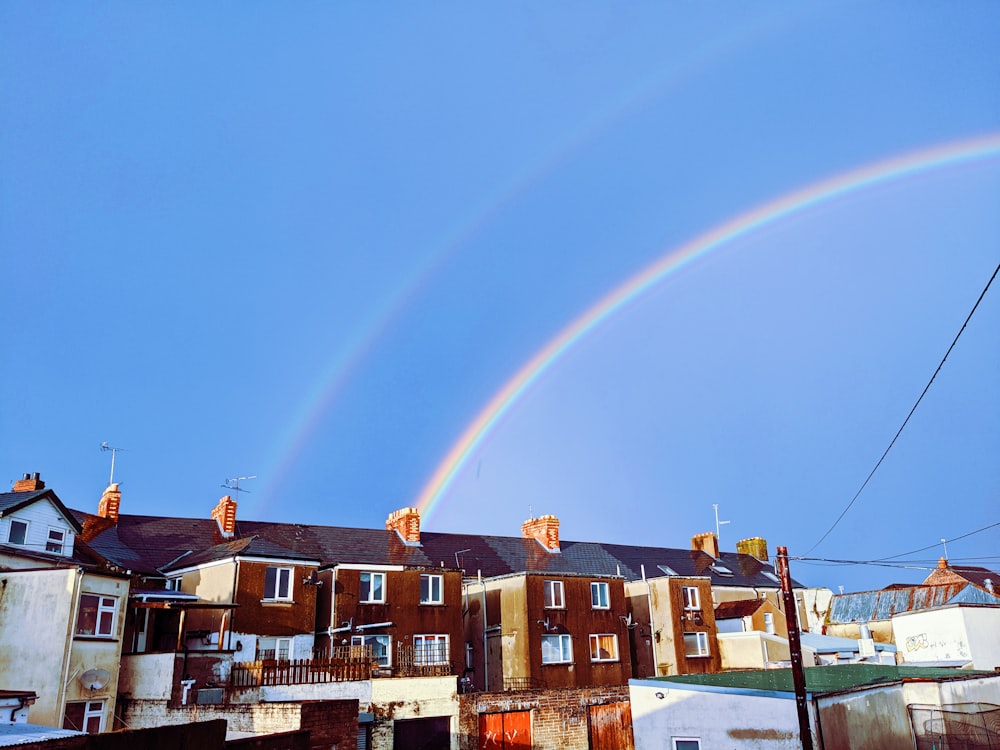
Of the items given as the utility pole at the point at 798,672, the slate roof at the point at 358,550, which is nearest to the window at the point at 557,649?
the slate roof at the point at 358,550

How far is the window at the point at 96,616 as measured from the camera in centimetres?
2895

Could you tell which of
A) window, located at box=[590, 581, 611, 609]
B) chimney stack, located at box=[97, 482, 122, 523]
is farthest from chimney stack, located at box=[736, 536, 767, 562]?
chimney stack, located at box=[97, 482, 122, 523]

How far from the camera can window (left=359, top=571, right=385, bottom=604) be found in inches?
1640

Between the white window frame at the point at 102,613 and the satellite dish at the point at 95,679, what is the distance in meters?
1.21

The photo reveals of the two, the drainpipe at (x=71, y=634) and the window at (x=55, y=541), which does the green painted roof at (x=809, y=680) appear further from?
the window at (x=55, y=541)

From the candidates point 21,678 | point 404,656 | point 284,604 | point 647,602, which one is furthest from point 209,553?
point 647,602

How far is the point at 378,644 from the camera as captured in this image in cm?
4128

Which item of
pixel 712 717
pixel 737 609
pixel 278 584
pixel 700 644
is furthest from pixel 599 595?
→ pixel 712 717

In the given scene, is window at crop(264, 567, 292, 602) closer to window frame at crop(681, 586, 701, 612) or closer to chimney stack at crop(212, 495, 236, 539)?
chimney stack at crop(212, 495, 236, 539)

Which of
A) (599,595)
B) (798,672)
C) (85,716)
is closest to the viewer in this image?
(798,672)

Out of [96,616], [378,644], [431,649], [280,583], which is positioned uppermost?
[280,583]

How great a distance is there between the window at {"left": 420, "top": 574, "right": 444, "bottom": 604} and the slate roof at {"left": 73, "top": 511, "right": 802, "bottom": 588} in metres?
0.89

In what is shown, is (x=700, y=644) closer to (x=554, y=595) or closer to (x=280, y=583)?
(x=554, y=595)

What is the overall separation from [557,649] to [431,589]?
8080 mm
